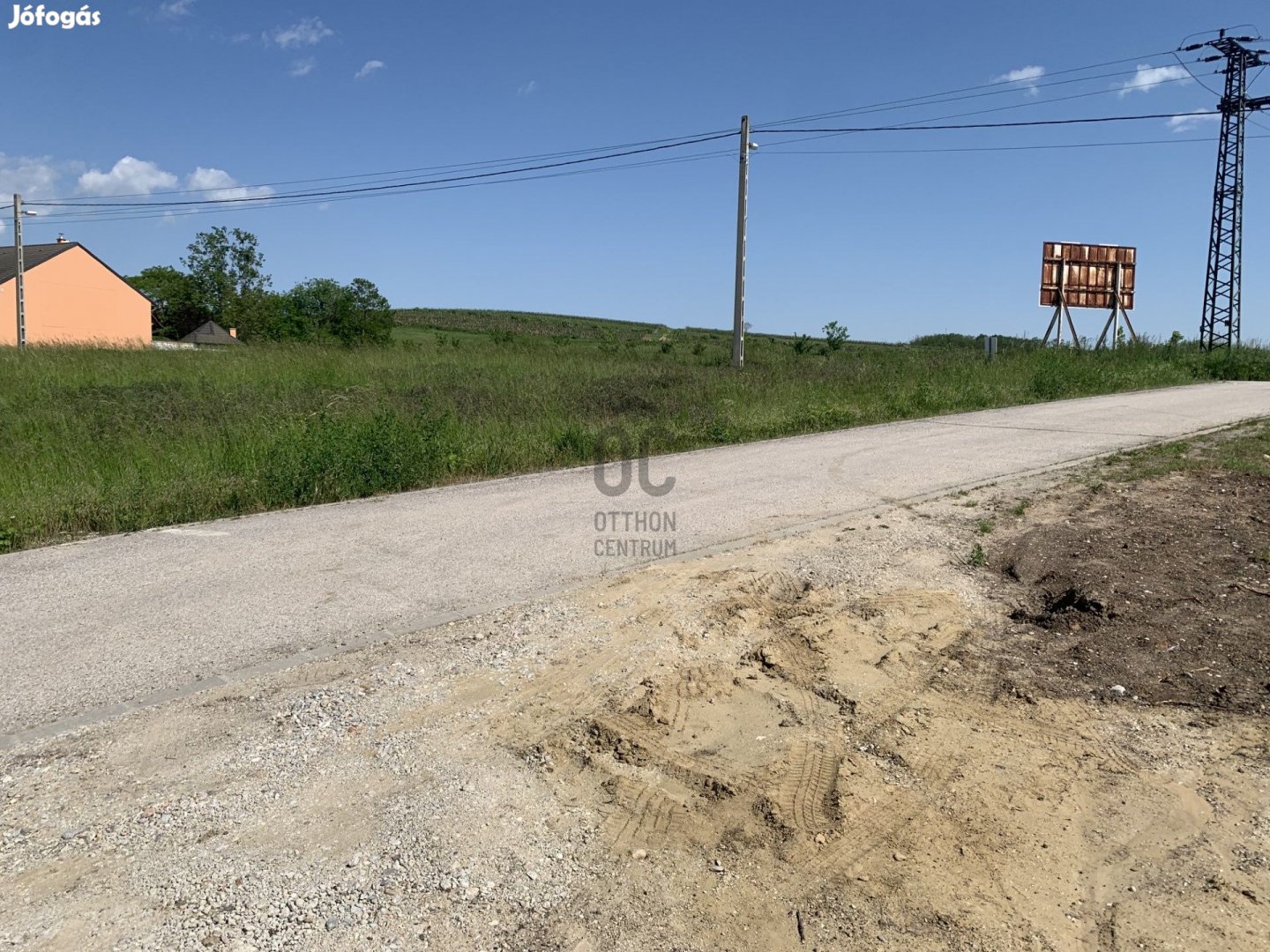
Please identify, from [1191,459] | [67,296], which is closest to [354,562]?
[1191,459]

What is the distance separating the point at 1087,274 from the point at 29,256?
166ft

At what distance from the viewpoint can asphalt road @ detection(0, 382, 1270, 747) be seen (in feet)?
16.1

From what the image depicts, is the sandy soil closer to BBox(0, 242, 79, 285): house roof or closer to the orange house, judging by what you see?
the orange house

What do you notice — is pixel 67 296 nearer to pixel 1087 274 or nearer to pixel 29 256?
pixel 29 256

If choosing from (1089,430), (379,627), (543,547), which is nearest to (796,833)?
(379,627)

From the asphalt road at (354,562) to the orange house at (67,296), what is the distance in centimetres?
4165

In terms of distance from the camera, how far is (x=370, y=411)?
13641 millimetres

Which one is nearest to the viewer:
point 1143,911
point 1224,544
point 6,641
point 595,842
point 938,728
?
point 1143,911

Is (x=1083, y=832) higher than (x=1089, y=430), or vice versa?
(x=1089, y=430)

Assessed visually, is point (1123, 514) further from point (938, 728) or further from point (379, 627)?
point (379, 627)

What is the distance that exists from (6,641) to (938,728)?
506cm

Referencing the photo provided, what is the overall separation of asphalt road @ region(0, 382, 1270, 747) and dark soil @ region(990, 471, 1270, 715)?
1.89 metres

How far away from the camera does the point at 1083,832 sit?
337 cm

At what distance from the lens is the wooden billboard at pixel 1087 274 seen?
101 feet
